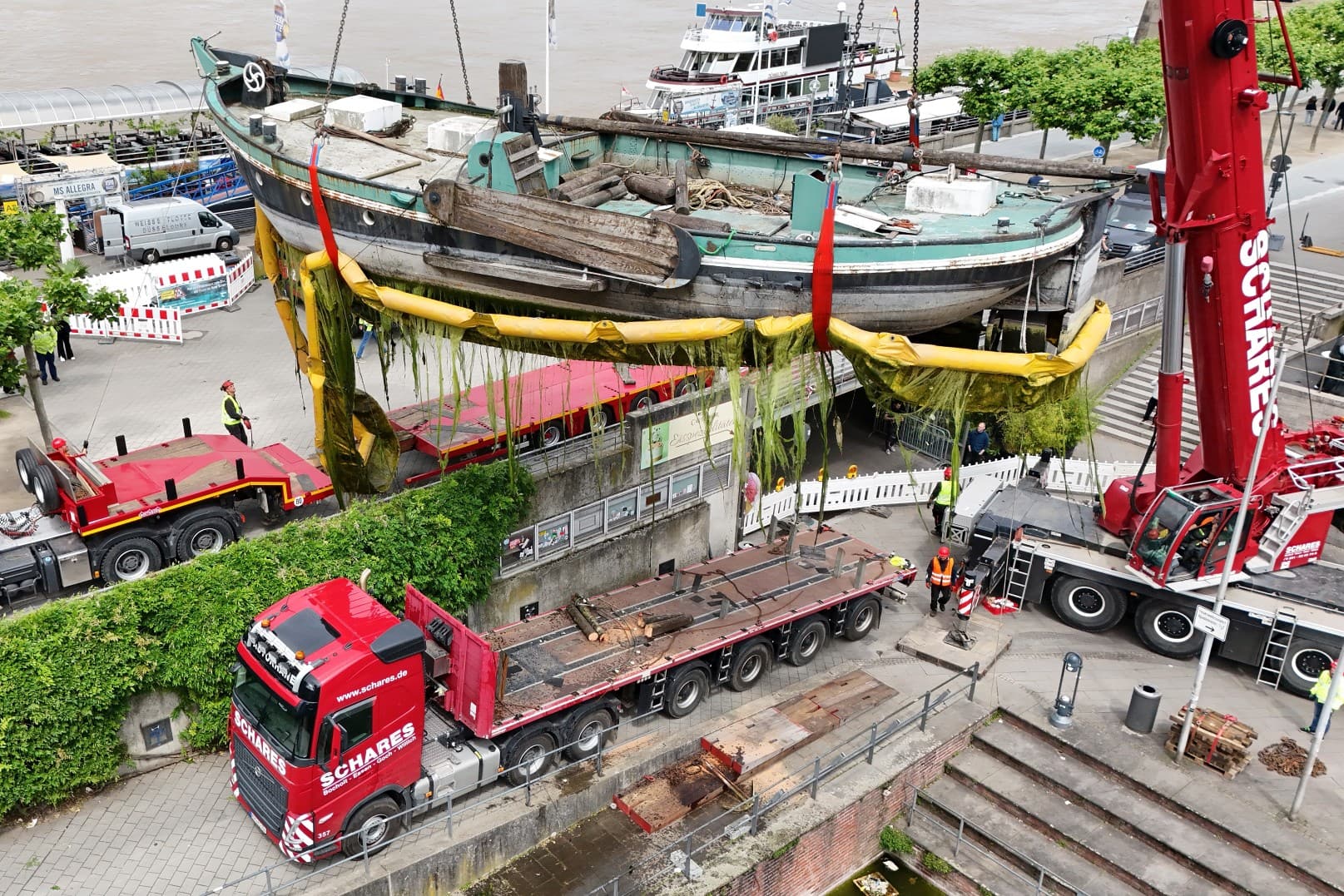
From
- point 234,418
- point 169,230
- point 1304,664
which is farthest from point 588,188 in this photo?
point 169,230

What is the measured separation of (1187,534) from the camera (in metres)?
16.4

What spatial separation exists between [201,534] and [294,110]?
20.6ft

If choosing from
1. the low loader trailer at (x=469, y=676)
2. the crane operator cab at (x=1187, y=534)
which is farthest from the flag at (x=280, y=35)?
the crane operator cab at (x=1187, y=534)

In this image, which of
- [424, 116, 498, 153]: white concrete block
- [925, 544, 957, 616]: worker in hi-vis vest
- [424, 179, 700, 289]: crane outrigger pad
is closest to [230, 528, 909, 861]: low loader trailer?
[925, 544, 957, 616]: worker in hi-vis vest

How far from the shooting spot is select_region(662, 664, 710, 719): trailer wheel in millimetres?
15273

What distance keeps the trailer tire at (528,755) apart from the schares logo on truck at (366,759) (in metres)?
1.43

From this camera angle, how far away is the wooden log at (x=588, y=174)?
48.8 ft

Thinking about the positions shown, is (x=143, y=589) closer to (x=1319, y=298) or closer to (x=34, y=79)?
(x=1319, y=298)

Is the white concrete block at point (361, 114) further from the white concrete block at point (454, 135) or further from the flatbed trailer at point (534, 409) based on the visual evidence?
the flatbed trailer at point (534, 409)

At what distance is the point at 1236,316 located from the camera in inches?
583

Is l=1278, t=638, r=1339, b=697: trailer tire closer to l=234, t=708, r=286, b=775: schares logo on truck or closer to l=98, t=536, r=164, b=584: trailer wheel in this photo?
l=234, t=708, r=286, b=775: schares logo on truck

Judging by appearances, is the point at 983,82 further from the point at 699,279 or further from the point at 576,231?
the point at 576,231

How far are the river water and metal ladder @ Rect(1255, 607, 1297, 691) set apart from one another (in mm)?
37344

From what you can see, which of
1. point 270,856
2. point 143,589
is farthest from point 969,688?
point 143,589
